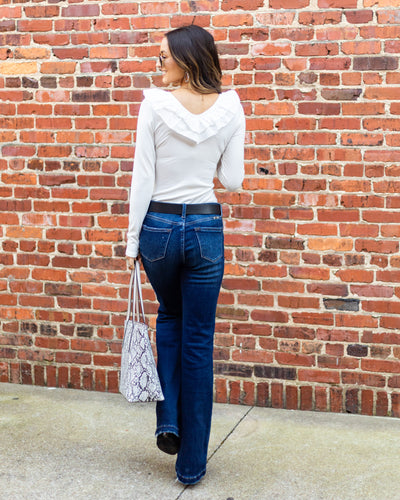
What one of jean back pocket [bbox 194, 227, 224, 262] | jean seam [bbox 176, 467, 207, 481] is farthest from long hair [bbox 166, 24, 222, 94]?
jean seam [bbox 176, 467, 207, 481]

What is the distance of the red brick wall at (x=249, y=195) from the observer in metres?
Answer: 4.02

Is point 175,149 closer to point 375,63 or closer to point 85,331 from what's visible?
point 375,63

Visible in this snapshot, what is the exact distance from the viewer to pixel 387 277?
160 inches

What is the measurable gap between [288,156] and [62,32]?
1575 mm

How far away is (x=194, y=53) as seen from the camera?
295 centimetres

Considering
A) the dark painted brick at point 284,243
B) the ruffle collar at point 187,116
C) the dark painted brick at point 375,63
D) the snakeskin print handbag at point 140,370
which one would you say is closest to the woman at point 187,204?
the ruffle collar at point 187,116

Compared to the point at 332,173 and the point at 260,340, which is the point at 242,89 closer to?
the point at 332,173

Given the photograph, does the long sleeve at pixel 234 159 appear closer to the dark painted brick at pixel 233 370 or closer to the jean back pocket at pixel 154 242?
the jean back pocket at pixel 154 242

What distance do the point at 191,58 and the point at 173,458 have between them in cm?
190

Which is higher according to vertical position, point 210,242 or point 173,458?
point 210,242

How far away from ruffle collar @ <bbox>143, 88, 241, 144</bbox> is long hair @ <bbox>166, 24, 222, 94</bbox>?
97 millimetres

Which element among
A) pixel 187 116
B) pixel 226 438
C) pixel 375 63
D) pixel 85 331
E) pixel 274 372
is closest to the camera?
pixel 187 116

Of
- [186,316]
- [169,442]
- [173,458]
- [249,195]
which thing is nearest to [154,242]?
[186,316]

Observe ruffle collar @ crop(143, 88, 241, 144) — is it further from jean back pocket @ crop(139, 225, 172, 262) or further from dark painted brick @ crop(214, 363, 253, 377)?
dark painted brick @ crop(214, 363, 253, 377)
